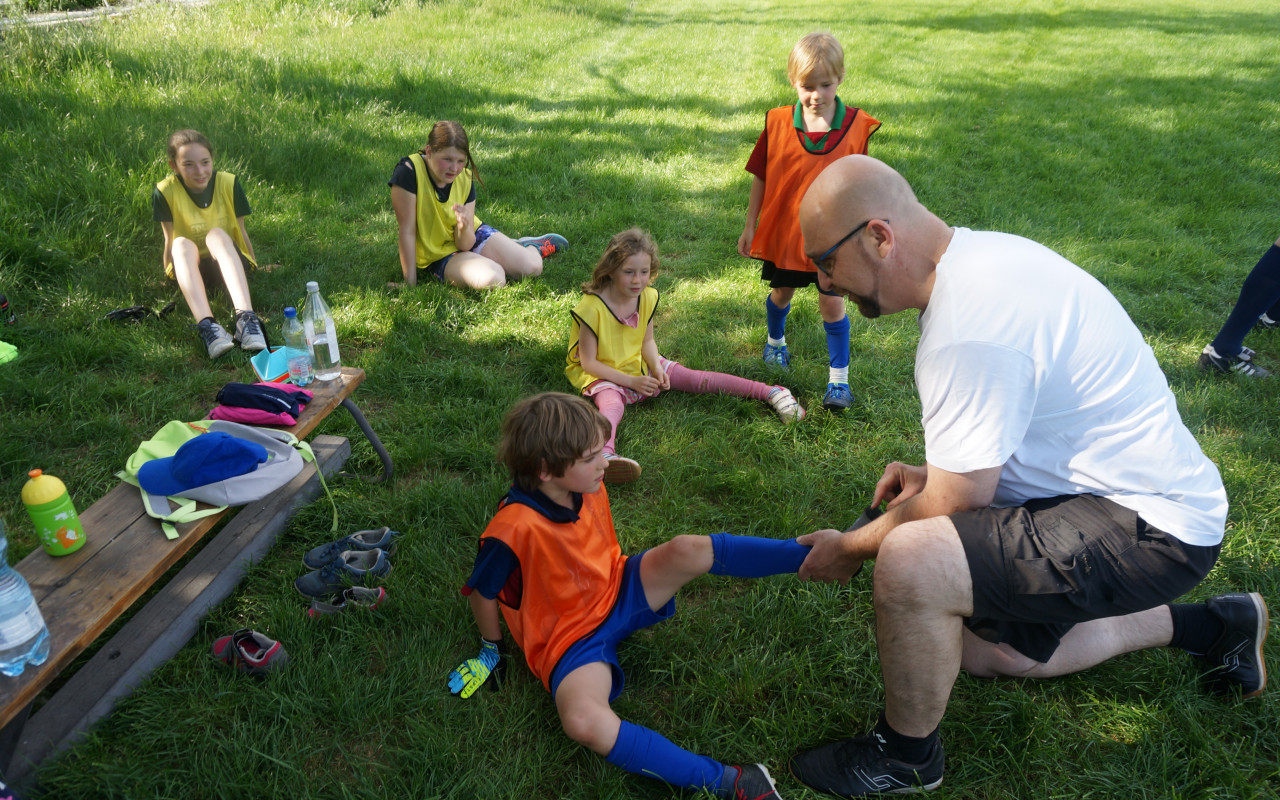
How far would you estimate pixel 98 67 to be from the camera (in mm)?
6895

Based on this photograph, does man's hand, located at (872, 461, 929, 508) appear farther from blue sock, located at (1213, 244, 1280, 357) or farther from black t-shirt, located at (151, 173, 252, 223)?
black t-shirt, located at (151, 173, 252, 223)

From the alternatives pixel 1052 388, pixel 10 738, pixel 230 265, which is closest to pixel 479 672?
pixel 10 738

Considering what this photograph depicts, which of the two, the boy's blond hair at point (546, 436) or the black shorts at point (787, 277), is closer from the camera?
the boy's blond hair at point (546, 436)

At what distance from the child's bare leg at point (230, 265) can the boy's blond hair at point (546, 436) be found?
117 inches

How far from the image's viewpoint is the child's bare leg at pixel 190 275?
4574 millimetres

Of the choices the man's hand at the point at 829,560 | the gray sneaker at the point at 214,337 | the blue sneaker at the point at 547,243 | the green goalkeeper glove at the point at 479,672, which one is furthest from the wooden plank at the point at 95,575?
the blue sneaker at the point at 547,243

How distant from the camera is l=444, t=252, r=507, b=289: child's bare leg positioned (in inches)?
206

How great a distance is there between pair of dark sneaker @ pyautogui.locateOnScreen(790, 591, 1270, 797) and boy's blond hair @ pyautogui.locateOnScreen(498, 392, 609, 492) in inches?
45.6

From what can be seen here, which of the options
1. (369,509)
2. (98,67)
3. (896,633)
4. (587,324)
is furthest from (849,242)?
(98,67)

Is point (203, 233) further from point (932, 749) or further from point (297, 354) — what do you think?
point (932, 749)

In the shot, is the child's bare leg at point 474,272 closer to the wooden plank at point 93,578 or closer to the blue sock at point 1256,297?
the wooden plank at point 93,578

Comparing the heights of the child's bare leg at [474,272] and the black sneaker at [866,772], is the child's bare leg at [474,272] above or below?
above

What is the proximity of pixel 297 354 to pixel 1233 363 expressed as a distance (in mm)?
4991

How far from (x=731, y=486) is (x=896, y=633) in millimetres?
1515
